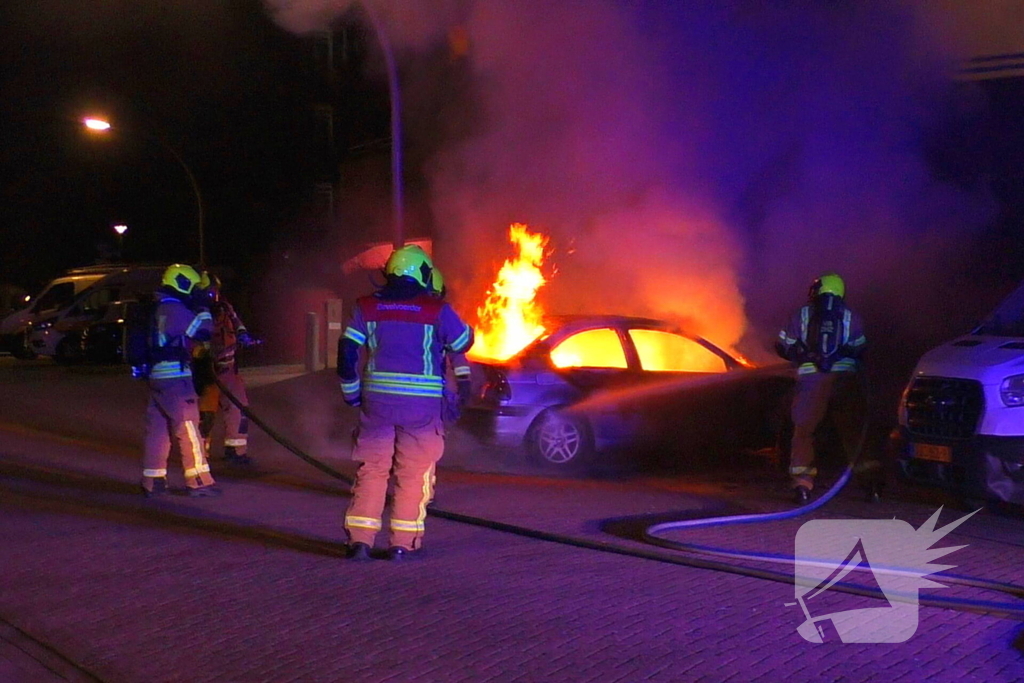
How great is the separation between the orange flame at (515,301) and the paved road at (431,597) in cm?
296

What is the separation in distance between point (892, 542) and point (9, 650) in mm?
4878

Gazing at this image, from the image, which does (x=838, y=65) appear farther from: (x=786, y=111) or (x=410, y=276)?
(x=410, y=276)

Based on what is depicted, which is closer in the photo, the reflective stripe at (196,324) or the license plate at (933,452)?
the license plate at (933,452)

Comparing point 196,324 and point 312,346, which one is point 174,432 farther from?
point 312,346

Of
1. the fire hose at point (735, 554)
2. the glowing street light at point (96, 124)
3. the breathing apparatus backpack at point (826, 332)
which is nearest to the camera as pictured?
the fire hose at point (735, 554)

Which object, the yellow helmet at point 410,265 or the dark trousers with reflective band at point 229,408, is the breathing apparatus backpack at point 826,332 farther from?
the dark trousers with reflective band at point 229,408

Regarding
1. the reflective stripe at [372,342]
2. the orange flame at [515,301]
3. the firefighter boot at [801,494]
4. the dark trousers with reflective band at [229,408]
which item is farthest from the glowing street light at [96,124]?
the firefighter boot at [801,494]

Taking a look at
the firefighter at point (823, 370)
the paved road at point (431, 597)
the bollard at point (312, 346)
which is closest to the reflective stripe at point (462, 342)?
the paved road at point (431, 597)

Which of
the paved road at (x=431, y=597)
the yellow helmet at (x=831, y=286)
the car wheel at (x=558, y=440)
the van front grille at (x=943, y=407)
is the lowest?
the paved road at (x=431, y=597)

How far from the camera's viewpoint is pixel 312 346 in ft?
61.4

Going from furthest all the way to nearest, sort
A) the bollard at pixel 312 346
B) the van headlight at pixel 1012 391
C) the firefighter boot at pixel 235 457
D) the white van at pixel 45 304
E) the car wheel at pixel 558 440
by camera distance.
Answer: the white van at pixel 45 304, the bollard at pixel 312 346, the firefighter boot at pixel 235 457, the car wheel at pixel 558 440, the van headlight at pixel 1012 391

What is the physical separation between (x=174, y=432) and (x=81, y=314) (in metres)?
17.6

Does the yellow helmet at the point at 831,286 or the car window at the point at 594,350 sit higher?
the yellow helmet at the point at 831,286

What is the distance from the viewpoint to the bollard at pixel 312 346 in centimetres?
1853
